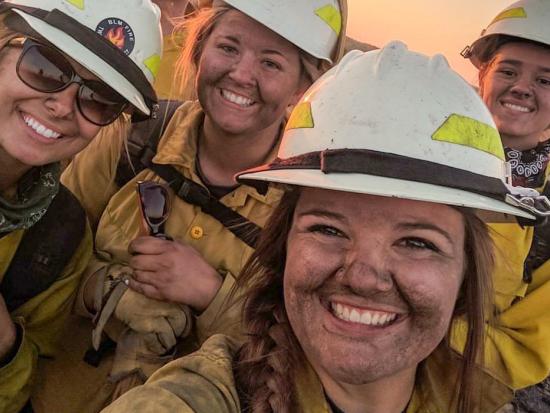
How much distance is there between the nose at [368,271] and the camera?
5.74ft

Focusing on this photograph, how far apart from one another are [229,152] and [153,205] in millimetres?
535

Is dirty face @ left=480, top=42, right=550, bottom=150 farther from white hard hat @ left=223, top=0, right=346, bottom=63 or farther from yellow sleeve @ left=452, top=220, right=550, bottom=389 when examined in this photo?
white hard hat @ left=223, top=0, right=346, bottom=63

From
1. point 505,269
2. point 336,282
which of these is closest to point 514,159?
point 505,269

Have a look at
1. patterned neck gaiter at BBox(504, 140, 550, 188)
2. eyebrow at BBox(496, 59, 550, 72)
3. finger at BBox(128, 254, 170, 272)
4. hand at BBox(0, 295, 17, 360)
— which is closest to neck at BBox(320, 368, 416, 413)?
finger at BBox(128, 254, 170, 272)

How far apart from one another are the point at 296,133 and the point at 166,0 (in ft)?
10.6

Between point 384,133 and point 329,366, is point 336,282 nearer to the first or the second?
point 329,366

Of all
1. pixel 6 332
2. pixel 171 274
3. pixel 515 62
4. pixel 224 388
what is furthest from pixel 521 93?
pixel 6 332

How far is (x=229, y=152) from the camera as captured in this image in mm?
3207

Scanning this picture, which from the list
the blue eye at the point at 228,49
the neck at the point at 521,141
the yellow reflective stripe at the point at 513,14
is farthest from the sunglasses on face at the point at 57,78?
the yellow reflective stripe at the point at 513,14

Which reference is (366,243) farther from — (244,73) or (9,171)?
(9,171)

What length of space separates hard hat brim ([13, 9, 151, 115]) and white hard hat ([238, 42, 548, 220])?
87cm

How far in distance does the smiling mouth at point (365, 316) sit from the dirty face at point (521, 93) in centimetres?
246

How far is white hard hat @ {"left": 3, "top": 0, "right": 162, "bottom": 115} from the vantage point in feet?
8.00

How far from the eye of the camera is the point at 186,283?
280 centimetres
